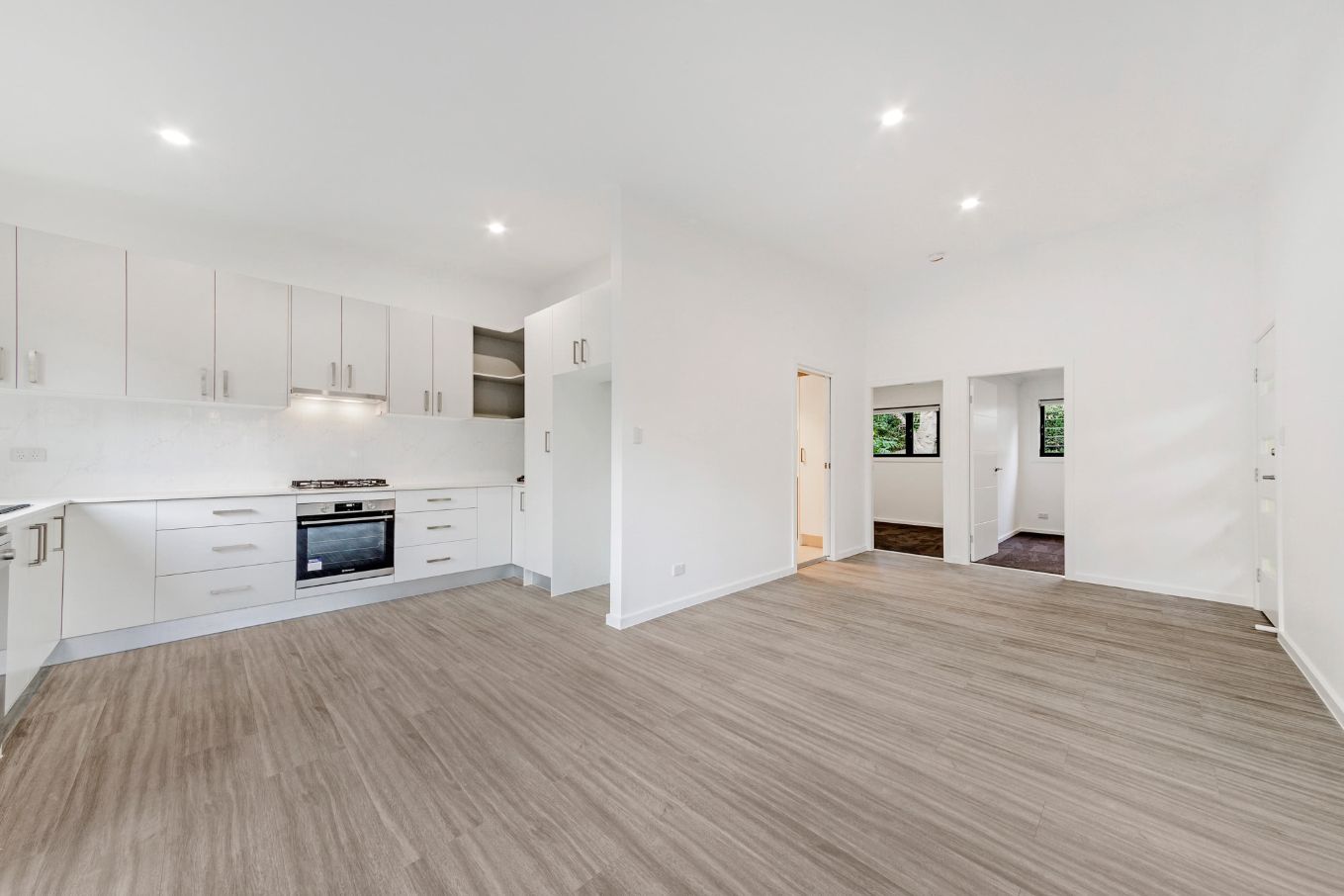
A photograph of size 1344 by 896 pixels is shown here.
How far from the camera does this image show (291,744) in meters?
2.05

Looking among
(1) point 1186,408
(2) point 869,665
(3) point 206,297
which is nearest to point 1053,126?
(1) point 1186,408

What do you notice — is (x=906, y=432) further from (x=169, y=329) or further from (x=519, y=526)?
(x=169, y=329)

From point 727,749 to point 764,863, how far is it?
56cm

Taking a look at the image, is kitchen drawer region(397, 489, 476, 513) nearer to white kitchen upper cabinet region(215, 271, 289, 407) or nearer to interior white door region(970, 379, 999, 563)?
white kitchen upper cabinet region(215, 271, 289, 407)

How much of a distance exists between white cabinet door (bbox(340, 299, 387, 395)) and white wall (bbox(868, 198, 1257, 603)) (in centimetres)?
560

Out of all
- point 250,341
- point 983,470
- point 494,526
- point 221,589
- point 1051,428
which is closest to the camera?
point 221,589

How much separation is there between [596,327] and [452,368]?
170cm

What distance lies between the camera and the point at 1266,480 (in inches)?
136

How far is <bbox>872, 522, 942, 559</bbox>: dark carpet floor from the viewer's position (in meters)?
6.07

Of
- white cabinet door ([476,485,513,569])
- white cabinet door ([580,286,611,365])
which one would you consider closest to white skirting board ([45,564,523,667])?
white cabinet door ([476,485,513,569])

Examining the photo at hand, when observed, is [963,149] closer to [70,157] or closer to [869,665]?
[869,665]

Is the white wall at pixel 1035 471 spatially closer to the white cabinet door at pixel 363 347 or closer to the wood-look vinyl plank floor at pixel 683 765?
the wood-look vinyl plank floor at pixel 683 765

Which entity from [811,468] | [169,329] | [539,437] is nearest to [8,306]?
[169,329]

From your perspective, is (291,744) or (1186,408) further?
(1186,408)
